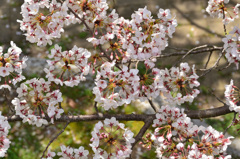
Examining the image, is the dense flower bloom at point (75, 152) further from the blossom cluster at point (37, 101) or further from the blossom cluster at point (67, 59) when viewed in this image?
the blossom cluster at point (67, 59)

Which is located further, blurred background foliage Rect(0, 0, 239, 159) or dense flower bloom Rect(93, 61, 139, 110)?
blurred background foliage Rect(0, 0, 239, 159)

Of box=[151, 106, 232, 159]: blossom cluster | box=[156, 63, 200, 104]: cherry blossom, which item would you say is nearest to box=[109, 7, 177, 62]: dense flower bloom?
box=[156, 63, 200, 104]: cherry blossom

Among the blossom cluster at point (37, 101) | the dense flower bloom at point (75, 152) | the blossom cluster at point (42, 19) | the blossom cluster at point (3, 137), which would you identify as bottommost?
the dense flower bloom at point (75, 152)

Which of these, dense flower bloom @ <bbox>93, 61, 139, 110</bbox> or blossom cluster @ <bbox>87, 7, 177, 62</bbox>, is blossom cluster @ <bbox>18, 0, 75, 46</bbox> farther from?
dense flower bloom @ <bbox>93, 61, 139, 110</bbox>

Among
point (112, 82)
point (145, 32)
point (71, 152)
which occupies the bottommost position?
point (71, 152)

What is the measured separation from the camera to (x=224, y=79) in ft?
12.0

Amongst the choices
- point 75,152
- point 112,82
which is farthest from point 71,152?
point 112,82

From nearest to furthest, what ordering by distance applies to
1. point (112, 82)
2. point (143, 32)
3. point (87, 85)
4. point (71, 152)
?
point (112, 82) < point (143, 32) < point (71, 152) < point (87, 85)

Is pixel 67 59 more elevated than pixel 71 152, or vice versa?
pixel 67 59

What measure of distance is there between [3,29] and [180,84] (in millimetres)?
3310

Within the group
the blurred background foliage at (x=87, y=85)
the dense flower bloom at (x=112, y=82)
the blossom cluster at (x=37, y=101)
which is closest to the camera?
the dense flower bloom at (x=112, y=82)

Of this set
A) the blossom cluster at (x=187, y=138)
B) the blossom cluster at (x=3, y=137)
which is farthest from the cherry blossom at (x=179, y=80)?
the blossom cluster at (x=3, y=137)

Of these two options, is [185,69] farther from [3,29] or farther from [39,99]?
[3,29]

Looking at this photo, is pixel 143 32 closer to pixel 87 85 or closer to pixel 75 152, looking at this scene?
pixel 75 152
